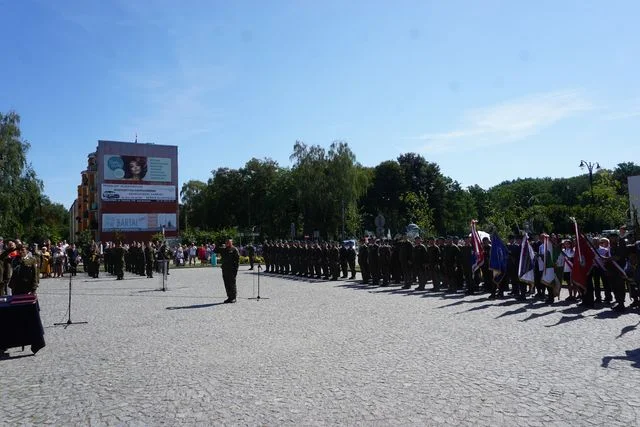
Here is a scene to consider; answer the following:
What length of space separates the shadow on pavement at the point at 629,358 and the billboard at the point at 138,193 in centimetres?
5488

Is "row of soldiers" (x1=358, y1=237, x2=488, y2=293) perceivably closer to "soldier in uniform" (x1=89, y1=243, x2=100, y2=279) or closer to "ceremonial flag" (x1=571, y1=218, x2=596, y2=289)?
"ceremonial flag" (x1=571, y1=218, x2=596, y2=289)

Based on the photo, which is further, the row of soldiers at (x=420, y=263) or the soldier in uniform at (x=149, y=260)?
the soldier in uniform at (x=149, y=260)

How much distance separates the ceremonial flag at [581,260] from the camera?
44.4 ft

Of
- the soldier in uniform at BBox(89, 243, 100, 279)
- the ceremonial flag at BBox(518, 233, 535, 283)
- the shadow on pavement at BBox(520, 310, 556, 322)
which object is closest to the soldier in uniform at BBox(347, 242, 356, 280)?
the ceremonial flag at BBox(518, 233, 535, 283)

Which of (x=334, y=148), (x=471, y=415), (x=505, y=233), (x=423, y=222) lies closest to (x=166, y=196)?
(x=334, y=148)

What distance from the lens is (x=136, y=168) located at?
58031mm

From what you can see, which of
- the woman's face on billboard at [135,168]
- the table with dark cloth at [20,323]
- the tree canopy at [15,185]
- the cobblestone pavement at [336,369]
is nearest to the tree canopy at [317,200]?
the tree canopy at [15,185]

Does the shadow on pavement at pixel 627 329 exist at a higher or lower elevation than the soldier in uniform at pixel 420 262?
lower

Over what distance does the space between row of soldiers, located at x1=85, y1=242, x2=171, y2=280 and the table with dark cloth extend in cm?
1745

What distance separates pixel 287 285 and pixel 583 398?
1663cm

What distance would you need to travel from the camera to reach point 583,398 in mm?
6055

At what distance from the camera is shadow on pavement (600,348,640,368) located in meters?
7.56

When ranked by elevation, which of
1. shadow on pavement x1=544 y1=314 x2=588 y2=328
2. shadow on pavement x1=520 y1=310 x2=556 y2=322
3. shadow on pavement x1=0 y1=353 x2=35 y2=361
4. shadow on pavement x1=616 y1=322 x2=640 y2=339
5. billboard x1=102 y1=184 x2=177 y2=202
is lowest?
shadow on pavement x1=616 y1=322 x2=640 y2=339

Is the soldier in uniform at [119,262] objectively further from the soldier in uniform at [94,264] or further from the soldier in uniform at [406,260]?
the soldier in uniform at [406,260]
